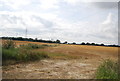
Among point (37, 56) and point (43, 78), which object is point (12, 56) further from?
point (43, 78)

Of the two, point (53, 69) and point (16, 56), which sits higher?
point (16, 56)

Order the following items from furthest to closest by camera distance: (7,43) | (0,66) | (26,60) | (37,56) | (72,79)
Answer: (7,43) → (37,56) → (26,60) → (0,66) → (72,79)

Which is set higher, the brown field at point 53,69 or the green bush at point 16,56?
the green bush at point 16,56

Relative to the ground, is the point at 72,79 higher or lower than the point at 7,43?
lower

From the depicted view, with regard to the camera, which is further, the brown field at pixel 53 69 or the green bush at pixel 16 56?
the green bush at pixel 16 56

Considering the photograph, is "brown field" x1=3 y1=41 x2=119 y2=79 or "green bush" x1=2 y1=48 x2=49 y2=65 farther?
"green bush" x1=2 y1=48 x2=49 y2=65

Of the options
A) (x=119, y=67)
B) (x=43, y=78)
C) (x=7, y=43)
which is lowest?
(x=43, y=78)

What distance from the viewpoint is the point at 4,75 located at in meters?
5.22

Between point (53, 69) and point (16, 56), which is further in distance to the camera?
point (16, 56)

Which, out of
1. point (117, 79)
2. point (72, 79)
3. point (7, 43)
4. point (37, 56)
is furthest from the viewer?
point (7, 43)

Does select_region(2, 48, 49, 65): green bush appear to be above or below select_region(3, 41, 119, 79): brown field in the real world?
above

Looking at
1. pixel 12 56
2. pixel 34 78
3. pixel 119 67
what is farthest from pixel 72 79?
pixel 12 56

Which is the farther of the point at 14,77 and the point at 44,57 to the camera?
the point at 44,57

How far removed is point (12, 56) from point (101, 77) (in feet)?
16.0
